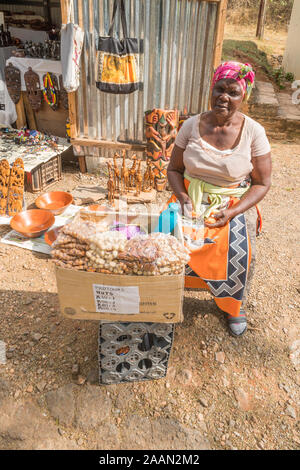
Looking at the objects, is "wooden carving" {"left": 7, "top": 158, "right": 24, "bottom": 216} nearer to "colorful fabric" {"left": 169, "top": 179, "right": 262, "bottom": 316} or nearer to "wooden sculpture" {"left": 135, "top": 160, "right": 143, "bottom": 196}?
"wooden sculpture" {"left": 135, "top": 160, "right": 143, "bottom": 196}

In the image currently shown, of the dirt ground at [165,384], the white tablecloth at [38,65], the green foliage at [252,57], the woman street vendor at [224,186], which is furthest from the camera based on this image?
the green foliage at [252,57]

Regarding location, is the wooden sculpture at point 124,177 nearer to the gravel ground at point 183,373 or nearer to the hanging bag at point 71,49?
the hanging bag at point 71,49

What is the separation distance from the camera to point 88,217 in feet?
6.75

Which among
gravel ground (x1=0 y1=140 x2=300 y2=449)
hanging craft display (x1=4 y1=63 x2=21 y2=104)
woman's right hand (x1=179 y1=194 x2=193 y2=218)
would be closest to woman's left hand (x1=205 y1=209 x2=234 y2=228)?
woman's right hand (x1=179 y1=194 x2=193 y2=218)

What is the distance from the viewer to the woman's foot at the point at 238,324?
2.73 metres

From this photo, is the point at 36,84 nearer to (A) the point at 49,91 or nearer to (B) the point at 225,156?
(A) the point at 49,91

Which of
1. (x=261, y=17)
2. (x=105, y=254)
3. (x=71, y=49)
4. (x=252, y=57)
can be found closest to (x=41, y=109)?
(x=71, y=49)

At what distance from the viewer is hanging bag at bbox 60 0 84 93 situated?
4.24 meters

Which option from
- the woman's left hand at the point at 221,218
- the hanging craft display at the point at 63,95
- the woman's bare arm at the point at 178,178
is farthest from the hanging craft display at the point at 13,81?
the woman's left hand at the point at 221,218

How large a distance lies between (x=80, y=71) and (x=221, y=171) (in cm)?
317

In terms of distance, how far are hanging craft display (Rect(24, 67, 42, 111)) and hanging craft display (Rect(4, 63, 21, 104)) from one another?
154 millimetres

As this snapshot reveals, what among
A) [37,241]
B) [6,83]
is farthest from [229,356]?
[6,83]

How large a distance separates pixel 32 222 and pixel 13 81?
259cm

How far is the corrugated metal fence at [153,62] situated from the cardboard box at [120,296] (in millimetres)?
3642
